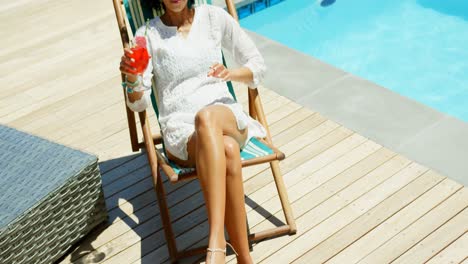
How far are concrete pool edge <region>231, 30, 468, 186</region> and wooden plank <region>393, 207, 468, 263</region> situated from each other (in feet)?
1.19

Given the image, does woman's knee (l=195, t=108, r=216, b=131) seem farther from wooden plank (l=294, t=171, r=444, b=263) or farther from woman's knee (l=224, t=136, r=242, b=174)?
wooden plank (l=294, t=171, r=444, b=263)

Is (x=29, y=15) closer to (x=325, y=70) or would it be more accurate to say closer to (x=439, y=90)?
(x=325, y=70)

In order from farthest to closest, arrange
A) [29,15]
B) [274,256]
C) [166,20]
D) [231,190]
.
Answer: [29,15]
[166,20]
[274,256]
[231,190]

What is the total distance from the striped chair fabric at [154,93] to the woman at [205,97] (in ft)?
0.15

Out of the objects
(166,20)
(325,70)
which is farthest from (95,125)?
(325,70)

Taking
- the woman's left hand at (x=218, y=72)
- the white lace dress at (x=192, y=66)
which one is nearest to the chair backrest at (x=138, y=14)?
the white lace dress at (x=192, y=66)

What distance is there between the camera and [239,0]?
6.74 metres

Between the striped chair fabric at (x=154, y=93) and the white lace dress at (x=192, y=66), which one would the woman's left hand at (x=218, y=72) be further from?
the striped chair fabric at (x=154, y=93)

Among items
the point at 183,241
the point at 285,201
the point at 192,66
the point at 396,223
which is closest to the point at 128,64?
the point at 192,66

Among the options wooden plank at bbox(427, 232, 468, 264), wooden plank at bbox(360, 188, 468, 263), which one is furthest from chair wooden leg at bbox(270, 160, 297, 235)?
wooden plank at bbox(427, 232, 468, 264)

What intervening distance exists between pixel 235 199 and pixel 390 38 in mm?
4408

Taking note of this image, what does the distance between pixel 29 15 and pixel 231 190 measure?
4.38 m

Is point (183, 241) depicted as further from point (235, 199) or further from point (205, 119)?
point (205, 119)

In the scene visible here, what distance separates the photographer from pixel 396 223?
3.46m
